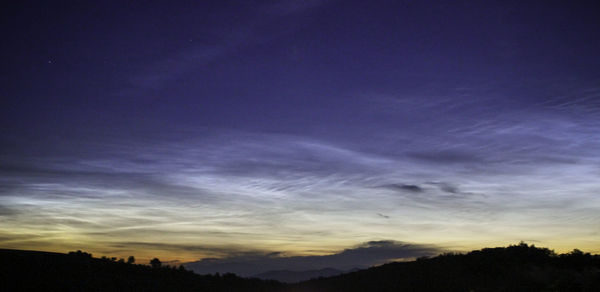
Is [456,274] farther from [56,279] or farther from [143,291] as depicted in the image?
[56,279]

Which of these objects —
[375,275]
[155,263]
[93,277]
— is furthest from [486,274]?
[155,263]

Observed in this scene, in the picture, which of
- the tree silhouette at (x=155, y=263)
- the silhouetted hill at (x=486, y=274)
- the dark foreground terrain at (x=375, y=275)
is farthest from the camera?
the tree silhouette at (x=155, y=263)

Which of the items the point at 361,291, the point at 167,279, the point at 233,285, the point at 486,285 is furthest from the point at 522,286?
the point at 167,279

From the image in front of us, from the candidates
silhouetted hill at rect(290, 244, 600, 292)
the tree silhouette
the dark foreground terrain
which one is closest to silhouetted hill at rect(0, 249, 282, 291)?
the dark foreground terrain

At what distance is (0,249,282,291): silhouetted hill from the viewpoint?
22344 mm

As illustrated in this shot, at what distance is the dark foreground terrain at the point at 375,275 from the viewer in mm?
22141

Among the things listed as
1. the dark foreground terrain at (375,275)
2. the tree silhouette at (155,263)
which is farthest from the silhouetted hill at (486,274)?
the tree silhouette at (155,263)

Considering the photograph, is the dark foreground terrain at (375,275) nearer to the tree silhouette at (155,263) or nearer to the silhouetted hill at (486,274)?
the silhouetted hill at (486,274)

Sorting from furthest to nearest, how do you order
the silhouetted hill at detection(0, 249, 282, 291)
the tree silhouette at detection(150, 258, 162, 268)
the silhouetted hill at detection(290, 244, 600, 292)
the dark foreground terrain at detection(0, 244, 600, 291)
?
the tree silhouette at detection(150, 258, 162, 268)
the silhouetted hill at detection(0, 249, 282, 291)
the dark foreground terrain at detection(0, 244, 600, 291)
the silhouetted hill at detection(290, 244, 600, 292)

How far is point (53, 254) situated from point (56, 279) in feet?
25.5

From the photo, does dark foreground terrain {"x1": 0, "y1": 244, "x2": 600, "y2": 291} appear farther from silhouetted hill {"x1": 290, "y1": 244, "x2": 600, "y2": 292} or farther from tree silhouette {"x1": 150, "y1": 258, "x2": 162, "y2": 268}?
tree silhouette {"x1": 150, "y1": 258, "x2": 162, "y2": 268}

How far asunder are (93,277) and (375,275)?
62.9 ft

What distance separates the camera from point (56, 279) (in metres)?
23.2

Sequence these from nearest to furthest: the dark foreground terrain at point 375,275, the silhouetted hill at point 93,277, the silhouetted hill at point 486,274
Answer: the silhouetted hill at point 486,274 < the dark foreground terrain at point 375,275 < the silhouetted hill at point 93,277
